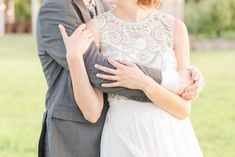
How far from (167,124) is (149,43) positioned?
293 millimetres

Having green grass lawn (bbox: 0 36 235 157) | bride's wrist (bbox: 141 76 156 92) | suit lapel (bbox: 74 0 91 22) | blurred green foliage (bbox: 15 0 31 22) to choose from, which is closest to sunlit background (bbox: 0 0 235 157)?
green grass lawn (bbox: 0 36 235 157)

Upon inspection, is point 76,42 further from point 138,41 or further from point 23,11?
point 23,11

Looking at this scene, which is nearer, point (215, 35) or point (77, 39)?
point (77, 39)

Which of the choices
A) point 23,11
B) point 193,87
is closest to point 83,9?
point 193,87

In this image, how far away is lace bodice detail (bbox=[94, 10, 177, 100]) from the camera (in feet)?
7.80

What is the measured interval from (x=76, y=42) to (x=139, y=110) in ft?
1.12

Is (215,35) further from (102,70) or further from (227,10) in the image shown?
(102,70)

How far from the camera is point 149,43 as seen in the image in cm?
239

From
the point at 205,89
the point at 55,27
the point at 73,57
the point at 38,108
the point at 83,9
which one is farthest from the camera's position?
the point at 205,89

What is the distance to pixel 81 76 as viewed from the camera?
89.7 inches

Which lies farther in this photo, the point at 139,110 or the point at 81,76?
the point at 139,110

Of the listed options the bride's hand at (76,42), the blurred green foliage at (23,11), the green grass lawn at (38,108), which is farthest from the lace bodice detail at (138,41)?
the blurred green foliage at (23,11)

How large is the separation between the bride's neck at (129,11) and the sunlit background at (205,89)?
366cm

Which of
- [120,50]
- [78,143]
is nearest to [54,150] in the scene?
[78,143]
